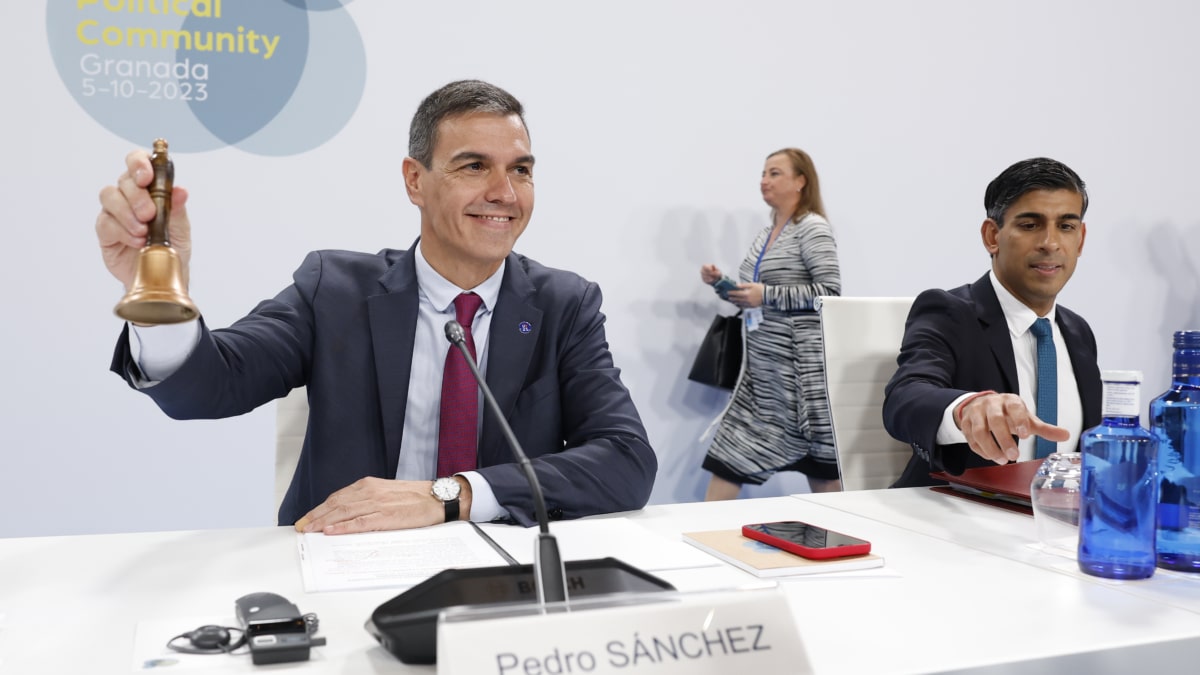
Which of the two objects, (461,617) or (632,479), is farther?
(632,479)

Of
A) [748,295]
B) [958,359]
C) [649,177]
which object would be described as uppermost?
[649,177]

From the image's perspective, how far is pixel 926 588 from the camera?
1.03 m

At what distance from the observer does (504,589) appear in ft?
2.77

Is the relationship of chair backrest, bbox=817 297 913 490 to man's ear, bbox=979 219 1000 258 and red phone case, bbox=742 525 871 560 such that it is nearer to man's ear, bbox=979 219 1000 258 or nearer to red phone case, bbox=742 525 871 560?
man's ear, bbox=979 219 1000 258

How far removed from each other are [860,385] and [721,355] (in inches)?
80.6

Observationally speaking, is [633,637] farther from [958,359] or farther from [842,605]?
[958,359]

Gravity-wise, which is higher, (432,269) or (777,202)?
(777,202)

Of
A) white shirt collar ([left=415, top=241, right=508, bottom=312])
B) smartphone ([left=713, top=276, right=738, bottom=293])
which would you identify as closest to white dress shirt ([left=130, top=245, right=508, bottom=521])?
white shirt collar ([left=415, top=241, right=508, bottom=312])

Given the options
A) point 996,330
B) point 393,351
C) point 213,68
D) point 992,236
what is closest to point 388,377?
point 393,351

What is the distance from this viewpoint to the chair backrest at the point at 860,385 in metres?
1.95

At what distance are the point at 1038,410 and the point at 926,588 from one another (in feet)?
3.35

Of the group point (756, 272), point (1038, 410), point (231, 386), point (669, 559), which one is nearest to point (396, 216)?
point (756, 272)

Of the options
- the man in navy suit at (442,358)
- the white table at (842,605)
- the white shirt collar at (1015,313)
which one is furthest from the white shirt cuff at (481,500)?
the white shirt collar at (1015,313)

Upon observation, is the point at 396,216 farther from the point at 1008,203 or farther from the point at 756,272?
the point at 1008,203
